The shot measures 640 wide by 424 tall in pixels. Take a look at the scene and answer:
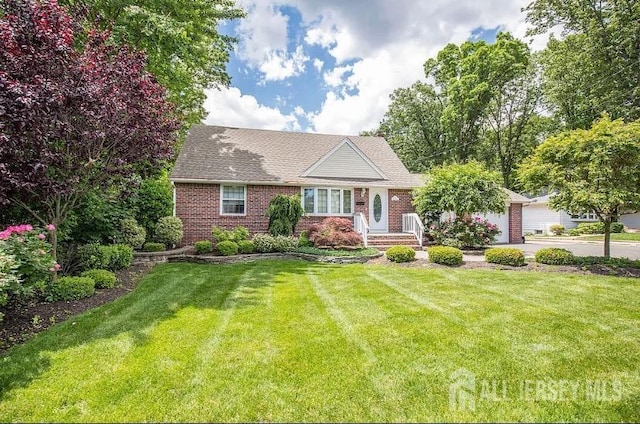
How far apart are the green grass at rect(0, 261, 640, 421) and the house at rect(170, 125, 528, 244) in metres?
7.23

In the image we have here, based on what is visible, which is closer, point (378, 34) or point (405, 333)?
point (405, 333)

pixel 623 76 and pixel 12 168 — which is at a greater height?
pixel 623 76

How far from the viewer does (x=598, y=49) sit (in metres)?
19.3

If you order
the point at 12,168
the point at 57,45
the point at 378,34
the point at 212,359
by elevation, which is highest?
the point at 378,34

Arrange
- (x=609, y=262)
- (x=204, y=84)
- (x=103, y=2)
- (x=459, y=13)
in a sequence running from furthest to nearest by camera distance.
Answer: (x=204, y=84) < (x=459, y=13) < (x=103, y=2) < (x=609, y=262)

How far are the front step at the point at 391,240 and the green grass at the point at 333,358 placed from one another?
710 cm

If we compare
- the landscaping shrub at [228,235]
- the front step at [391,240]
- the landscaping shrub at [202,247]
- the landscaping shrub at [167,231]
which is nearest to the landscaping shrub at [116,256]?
the landscaping shrub at [167,231]

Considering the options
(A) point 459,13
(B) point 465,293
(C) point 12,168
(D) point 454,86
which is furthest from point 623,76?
(C) point 12,168

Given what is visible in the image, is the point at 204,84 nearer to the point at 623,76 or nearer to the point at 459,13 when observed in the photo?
the point at 459,13

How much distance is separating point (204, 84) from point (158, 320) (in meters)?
17.3

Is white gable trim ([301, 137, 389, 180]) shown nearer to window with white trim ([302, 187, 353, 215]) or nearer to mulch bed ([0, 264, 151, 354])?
window with white trim ([302, 187, 353, 215])

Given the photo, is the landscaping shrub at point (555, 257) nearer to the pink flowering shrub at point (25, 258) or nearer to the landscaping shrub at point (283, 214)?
the landscaping shrub at point (283, 214)

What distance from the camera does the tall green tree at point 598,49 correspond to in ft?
59.9

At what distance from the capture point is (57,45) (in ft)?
16.9
